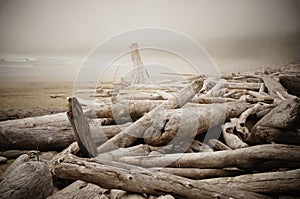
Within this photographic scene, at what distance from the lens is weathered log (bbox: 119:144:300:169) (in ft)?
5.87

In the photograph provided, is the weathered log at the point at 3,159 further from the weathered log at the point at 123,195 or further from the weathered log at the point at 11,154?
the weathered log at the point at 123,195

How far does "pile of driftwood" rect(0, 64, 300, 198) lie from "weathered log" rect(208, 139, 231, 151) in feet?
0.05

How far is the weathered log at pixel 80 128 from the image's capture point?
2.13 meters

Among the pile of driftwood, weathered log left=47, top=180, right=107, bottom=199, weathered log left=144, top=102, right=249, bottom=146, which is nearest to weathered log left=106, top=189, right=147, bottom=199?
the pile of driftwood

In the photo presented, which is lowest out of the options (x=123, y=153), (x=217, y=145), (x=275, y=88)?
(x=217, y=145)

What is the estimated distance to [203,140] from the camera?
9.41 feet

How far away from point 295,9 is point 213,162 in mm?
3547

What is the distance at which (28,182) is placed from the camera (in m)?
1.64

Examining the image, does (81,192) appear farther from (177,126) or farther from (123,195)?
(177,126)

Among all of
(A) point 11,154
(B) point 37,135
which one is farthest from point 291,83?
(A) point 11,154

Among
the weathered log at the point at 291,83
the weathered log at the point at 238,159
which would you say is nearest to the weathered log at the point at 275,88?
the weathered log at the point at 291,83

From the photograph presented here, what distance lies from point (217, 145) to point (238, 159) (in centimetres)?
76

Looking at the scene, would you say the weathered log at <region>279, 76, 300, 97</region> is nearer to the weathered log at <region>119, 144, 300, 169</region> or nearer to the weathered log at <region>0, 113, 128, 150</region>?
the weathered log at <region>119, 144, 300, 169</region>

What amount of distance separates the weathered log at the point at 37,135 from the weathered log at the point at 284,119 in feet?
6.84
